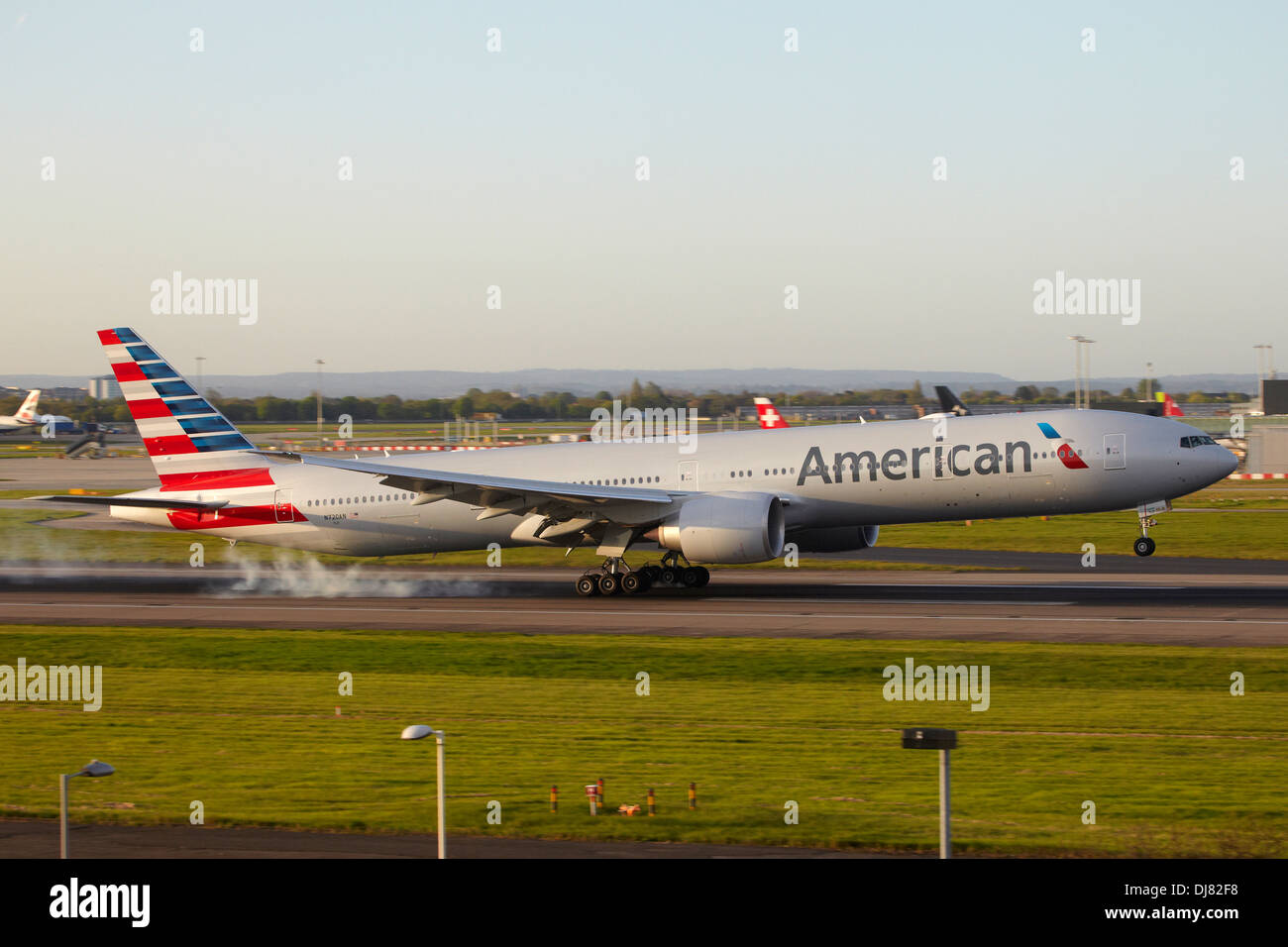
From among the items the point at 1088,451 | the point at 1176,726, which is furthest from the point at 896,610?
the point at 1176,726

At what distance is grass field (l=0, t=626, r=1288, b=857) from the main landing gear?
8.61 metres

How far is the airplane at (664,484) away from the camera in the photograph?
120 feet

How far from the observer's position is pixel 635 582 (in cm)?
3831

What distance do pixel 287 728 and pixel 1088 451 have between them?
80.4ft

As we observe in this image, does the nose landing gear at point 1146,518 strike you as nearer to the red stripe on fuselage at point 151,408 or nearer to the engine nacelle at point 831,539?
the engine nacelle at point 831,539

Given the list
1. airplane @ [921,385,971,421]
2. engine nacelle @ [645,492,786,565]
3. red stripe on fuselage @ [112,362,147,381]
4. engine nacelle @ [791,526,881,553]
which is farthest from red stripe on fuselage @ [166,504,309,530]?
airplane @ [921,385,971,421]

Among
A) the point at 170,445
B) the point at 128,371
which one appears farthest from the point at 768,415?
the point at 128,371

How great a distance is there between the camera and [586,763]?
18.6 m

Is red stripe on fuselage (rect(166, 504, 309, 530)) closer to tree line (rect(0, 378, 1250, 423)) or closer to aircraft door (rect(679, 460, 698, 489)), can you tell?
aircraft door (rect(679, 460, 698, 489))

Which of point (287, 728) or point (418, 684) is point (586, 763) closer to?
point (287, 728)

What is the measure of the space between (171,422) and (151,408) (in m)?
0.83

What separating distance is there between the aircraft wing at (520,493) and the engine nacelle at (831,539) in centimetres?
432

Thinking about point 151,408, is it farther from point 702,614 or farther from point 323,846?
point 323,846

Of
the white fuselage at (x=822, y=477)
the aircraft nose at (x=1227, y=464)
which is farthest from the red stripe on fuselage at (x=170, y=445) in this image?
the aircraft nose at (x=1227, y=464)
